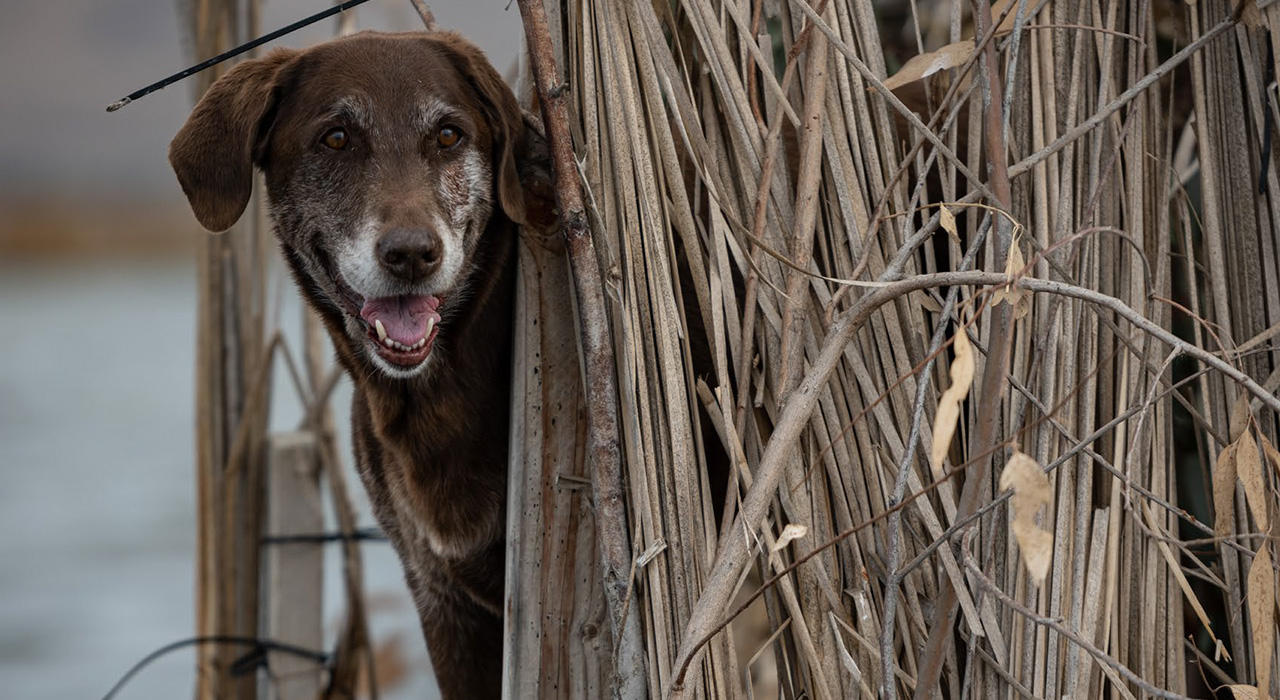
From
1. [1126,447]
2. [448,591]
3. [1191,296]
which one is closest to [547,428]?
[448,591]

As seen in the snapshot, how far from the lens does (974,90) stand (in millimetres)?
1924

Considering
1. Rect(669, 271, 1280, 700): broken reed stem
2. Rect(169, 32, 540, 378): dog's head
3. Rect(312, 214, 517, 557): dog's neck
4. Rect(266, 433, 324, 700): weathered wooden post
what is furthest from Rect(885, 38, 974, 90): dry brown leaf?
Rect(266, 433, 324, 700): weathered wooden post

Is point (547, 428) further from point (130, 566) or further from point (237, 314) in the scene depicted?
point (130, 566)

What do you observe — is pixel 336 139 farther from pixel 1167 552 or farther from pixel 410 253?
pixel 1167 552

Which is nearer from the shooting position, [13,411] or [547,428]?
[547,428]

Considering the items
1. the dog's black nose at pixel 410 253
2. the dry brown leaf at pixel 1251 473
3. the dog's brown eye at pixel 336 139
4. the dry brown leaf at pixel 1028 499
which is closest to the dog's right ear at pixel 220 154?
the dog's brown eye at pixel 336 139

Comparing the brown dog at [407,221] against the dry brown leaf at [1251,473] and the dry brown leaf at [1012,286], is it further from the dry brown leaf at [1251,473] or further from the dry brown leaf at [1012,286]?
the dry brown leaf at [1251,473]

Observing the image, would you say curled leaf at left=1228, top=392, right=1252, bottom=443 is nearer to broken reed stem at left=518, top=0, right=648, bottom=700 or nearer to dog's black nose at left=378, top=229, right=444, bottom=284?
broken reed stem at left=518, top=0, right=648, bottom=700

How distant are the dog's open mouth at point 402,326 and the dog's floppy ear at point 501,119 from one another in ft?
0.81

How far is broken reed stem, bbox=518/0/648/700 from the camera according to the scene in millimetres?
1885

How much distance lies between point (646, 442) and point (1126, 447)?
73cm

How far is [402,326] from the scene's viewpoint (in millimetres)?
2305

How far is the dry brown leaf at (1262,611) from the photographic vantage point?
61.3 inches

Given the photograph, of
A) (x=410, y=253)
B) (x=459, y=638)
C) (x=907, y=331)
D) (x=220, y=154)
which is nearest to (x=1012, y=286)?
(x=907, y=331)
